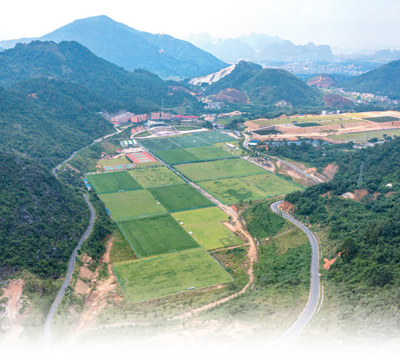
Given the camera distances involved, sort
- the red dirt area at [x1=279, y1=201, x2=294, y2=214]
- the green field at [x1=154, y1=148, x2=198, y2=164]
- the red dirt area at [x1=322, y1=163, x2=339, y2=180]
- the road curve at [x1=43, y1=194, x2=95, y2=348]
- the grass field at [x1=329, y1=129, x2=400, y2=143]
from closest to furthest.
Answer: the road curve at [x1=43, y1=194, x2=95, y2=348] < the red dirt area at [x1=279, y1=201, x2=294, y2=214] < the red dirt area at [x1=322, y1=163, x2=339, y2=180] < the green field at [x1=154, y1=148, x2=198, y2=164] < the grass field at [x1=329, y1=129, x2=400, y2=143]

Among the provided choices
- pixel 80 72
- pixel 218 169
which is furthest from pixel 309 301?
pixel 80 72

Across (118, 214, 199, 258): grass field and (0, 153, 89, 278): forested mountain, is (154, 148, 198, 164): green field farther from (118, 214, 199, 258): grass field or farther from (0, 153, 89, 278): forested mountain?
(118, 214, 199, 258): grass field

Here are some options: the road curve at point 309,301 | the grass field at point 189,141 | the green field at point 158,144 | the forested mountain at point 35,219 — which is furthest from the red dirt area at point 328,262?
the grass field at point 189,141

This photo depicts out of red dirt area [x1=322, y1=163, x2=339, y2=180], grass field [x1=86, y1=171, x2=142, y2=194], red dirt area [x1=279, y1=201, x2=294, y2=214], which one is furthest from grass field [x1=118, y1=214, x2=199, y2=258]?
red dirt area [x1=322, y1=163, x2=339, y2=180]

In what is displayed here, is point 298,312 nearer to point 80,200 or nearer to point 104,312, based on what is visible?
point 104,312

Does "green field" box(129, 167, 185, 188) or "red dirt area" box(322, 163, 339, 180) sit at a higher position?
"green field" box(129, 167, 185, 188)

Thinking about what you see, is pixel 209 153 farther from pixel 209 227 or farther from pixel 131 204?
pixel 209 227
